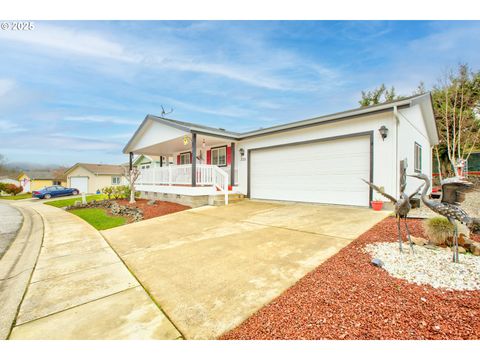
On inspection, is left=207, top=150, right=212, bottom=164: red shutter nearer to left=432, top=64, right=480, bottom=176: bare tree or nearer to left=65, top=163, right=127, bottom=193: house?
left=432, top=64, right=480, bottom=176: bare tree

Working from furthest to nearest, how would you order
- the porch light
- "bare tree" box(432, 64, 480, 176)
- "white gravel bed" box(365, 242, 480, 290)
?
1. "bare tree" box(432, 64, 480, 176)
2. the porch light
3. "white gravel bed" box(365, 242, 480, 290)

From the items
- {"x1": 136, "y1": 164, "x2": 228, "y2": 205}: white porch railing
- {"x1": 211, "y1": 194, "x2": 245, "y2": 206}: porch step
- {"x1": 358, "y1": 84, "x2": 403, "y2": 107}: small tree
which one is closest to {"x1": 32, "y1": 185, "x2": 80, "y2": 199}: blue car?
{"x1": 136, "y1": 164, "x2": 228, "y2": 205}: white porch railing

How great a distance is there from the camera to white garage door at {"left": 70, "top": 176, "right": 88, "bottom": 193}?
29250mm

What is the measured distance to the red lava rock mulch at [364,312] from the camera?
1666mm

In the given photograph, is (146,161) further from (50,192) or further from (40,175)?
(40,175)

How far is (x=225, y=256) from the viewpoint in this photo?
11.7 ft

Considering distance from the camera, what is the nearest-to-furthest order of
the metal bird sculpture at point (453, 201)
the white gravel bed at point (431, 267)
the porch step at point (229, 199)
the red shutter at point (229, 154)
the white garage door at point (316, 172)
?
the white gravel bed at point (431, 267)
the metal bird sculpture at point (453, 201)
the white garage door at point (316, 172)
the porch step at point (229, 199)
the red shutter at point (229, 154)

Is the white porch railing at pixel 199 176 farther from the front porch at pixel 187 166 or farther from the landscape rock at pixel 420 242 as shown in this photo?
the landscape rock at pixel 420 242

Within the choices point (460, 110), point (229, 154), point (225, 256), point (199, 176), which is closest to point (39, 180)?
point (229, 154)

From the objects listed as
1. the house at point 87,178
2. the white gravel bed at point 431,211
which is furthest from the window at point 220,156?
the house at point 87,178

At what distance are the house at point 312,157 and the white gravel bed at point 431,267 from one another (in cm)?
388

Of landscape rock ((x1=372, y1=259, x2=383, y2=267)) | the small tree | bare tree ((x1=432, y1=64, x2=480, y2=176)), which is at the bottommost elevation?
landscape rock ((x1=372, y1=259, x2=383, y2=267))

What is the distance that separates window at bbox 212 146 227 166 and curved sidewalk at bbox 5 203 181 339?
346 inches

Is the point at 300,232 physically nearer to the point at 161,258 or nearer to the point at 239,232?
the point at 239,232
